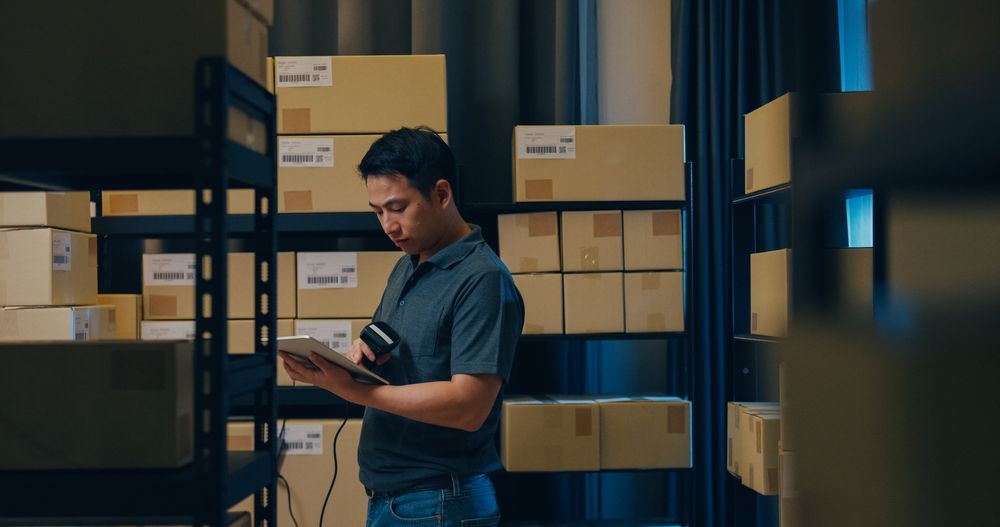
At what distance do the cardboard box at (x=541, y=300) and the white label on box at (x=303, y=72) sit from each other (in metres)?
0.85

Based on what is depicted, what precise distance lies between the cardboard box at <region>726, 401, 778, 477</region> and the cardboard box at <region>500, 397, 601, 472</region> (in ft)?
1.50

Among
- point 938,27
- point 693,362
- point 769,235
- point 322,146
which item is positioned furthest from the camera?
point 769,235

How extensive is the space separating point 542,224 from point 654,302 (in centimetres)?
43

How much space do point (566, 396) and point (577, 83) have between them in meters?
1.14

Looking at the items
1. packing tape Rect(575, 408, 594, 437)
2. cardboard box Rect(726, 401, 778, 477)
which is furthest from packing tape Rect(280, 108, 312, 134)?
cardboard box Rect(726, 401, 778, 477)

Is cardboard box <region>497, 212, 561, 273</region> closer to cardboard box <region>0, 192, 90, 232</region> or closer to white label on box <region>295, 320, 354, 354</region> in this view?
white label on box <region>295, 320, 354, 354</region>

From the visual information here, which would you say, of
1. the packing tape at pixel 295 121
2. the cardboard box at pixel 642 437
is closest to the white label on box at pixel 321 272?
the packing tape at pixel 295 121

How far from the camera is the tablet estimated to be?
130 cm

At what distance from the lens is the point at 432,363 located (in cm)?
150

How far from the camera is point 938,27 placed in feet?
1.70

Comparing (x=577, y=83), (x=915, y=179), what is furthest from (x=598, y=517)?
(x=915, y=179)

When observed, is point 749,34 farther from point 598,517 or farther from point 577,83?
point 598,517

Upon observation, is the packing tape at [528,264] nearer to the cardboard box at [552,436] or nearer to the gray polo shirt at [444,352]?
the cardboard box at [552,436]

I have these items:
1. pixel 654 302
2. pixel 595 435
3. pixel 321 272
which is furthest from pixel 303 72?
pixel 595 435
